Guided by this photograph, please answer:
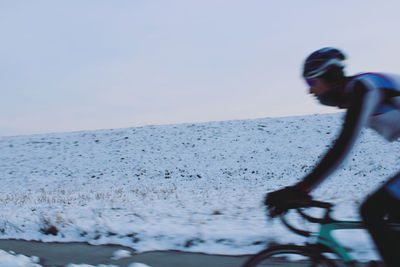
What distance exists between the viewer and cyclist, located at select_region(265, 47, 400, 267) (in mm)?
2092

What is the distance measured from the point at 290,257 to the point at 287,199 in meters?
0.48

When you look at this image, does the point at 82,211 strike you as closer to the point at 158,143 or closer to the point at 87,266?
the point at 87,266

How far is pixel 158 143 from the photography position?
3153cm

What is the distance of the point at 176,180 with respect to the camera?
21.9m

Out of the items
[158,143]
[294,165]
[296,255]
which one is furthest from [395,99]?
[158,143]

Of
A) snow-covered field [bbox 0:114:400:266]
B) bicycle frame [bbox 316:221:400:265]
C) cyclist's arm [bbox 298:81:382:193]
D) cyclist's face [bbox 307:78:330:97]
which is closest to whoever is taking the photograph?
cyclist's arm [bbox 298:81:382:193]

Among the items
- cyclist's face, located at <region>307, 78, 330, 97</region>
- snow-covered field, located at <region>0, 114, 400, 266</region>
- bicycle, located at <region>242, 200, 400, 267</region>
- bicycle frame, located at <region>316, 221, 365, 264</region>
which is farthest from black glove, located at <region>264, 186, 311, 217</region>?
cyclist's face, located at <region>307, 78, 330, 97</region>

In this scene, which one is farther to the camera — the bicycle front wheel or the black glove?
the bicycle front wheel

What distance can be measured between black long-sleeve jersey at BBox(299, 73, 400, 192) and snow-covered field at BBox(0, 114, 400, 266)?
73cm

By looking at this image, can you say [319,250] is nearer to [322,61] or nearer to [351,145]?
[351,145]

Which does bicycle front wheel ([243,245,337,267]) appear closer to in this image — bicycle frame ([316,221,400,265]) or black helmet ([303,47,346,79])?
bicycle frame ([316,221,400,265])

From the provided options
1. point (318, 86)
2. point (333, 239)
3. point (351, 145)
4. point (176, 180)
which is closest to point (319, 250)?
point (333, 239)

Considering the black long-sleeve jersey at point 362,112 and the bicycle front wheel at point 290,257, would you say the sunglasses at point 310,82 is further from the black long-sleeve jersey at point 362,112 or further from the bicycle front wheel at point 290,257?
the bicycle front wheel at point 290,257

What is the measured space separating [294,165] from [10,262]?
819 inches
